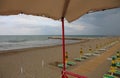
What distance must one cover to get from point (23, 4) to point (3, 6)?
0.88 ft

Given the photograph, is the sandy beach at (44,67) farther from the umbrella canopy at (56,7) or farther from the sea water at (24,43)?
the sea water at (24,43)

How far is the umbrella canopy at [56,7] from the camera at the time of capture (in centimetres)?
218

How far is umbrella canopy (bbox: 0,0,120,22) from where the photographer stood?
2.18 metres

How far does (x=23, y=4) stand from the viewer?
7.32 feet

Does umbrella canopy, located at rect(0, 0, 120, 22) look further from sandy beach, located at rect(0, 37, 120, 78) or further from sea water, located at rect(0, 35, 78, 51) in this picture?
sea water, located at rect(0, 35, 78, 51)

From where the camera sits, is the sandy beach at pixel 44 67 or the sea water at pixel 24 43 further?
the sea water at pixel 24 43

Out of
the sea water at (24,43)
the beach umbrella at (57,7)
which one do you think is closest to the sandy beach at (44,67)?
the beach umbrella at (57,7)

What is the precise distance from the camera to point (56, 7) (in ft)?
8.89

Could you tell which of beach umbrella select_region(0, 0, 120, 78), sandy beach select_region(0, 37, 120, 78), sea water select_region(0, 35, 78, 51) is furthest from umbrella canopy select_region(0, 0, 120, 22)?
sea water select_region(0, 35, 78, 51)

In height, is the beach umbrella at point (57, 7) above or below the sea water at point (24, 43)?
above

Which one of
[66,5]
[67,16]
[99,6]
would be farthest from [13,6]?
[99,6]

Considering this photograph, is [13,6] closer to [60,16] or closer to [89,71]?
[60,16]

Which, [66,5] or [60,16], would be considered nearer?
[66,5]

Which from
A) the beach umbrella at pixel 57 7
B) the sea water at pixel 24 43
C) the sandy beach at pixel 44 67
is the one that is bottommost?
the sea water at pixel 24 43
